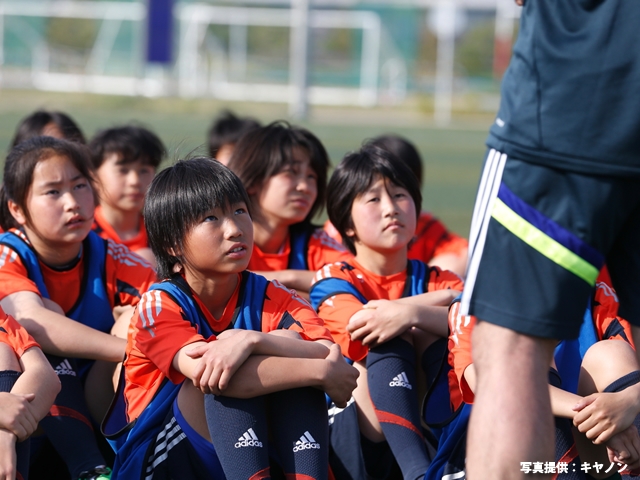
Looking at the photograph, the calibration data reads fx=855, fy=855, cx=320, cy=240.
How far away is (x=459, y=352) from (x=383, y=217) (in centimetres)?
73

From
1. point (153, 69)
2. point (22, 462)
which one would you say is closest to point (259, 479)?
point (22, 462)

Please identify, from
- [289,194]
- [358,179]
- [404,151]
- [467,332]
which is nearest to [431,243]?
[404,151]

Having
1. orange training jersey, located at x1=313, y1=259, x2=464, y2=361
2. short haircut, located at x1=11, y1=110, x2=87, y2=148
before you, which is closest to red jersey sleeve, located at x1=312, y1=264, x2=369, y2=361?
orange training jersey, located at x1=313, y1=259, x2=464, y2=361

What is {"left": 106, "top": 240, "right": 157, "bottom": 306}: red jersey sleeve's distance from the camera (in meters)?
2.80

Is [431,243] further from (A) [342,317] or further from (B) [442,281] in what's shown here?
(A) [342,317]

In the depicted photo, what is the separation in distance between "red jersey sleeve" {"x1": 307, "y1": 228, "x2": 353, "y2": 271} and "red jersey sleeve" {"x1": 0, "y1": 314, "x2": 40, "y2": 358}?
49.7 inches

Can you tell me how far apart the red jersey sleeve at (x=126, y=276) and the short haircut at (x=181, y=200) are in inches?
18.3

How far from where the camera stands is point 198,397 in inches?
82.3

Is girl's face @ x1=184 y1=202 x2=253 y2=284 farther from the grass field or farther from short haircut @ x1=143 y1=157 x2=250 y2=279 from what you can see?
the grass field

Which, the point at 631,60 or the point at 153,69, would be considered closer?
the point at 631,60

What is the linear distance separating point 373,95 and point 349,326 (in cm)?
1883

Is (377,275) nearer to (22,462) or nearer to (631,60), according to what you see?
(22,462)

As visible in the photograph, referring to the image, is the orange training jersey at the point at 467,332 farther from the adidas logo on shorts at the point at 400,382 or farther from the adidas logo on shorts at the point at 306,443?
the adidas logo on shorts at the point at 306,443

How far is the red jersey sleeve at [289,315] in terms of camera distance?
2.26 meters
